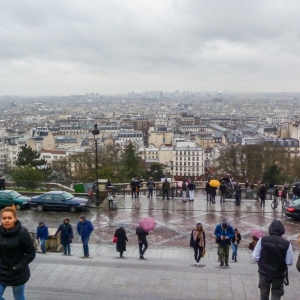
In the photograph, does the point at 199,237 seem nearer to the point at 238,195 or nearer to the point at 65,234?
the point at 65,234

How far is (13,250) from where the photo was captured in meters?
6.03

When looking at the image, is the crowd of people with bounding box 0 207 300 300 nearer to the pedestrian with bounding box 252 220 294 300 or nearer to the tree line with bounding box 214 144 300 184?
the pedestrian with bounding box 252 220 294 300

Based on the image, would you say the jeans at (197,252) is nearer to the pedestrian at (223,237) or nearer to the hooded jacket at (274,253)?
the pedestrian at (223,237)

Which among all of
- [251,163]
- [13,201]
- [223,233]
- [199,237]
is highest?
[223,233]

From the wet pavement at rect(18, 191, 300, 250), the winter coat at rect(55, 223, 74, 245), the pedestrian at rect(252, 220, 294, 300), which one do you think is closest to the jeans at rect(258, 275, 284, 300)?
the pedestrian at rect(252, 220, 294, 300)

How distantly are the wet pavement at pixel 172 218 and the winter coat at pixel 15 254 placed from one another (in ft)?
30.9

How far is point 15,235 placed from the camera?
19.6ft

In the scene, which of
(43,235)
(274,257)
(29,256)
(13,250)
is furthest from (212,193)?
(13,250)

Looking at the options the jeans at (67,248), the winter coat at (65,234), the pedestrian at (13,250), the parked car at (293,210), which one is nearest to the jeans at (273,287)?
the pedestrian at (13,250)

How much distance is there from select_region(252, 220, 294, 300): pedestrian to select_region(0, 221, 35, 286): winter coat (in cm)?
315

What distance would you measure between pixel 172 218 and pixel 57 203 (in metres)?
4.79

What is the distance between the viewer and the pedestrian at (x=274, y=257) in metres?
6.70

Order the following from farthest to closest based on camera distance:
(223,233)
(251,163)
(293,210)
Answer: (251,163)
(293,210)
(223,233)

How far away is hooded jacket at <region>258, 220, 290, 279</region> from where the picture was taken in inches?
263
